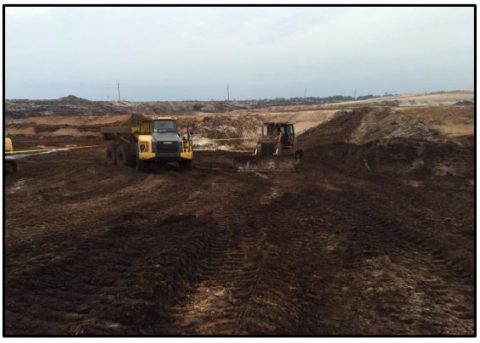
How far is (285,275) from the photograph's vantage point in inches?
243

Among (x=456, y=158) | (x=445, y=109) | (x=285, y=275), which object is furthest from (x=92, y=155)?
(x=445, y=109)

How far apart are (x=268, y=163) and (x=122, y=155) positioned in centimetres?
636

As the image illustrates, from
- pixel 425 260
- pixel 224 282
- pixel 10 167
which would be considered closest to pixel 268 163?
pixel 10 167

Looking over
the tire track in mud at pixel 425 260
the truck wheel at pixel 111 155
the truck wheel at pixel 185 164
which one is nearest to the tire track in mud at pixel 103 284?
the tire track in mud at pixel 425 260

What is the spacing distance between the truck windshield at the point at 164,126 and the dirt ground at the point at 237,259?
150 inches

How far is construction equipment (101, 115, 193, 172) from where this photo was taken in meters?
16.8

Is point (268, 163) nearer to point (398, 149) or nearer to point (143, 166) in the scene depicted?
point (143, 166)

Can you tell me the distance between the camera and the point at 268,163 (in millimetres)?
18047

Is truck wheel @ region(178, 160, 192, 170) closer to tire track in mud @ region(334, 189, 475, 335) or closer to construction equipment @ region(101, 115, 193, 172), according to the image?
construction equipment @ region(101, 115, 193, 172)

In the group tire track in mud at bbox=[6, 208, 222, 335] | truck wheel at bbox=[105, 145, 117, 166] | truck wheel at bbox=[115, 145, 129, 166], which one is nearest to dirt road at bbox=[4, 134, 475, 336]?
tire track in mud at bbox=[6, 208, 222, 335]

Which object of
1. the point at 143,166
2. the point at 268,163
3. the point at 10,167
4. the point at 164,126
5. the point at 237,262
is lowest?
the point at 268,163

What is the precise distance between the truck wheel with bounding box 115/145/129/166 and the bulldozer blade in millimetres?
5036

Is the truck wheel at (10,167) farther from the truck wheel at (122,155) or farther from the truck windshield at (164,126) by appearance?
the truck windshield at (164,126)

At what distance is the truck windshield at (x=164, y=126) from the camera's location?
1770 cm
